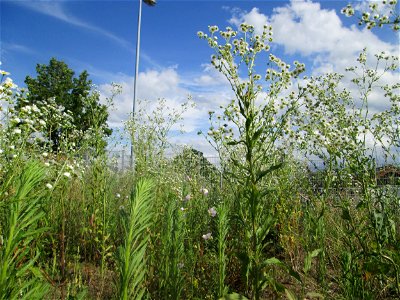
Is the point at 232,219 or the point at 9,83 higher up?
the point at 9,83

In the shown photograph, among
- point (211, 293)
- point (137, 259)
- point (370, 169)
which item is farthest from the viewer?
point (370, 169)

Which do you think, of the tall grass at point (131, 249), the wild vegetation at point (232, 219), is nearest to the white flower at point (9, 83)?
the wild vegetation at point (232, 219)

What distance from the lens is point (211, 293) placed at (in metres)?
2.52


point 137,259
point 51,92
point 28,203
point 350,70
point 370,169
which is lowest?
point 137,259

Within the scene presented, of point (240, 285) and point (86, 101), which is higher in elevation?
point (86, 101)

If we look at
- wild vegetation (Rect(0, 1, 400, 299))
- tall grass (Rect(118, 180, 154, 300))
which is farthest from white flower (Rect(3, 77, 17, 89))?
tall grass (Rect(118, 180, 154, 300))

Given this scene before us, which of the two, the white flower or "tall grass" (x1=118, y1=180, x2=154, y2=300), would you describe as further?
the white flower

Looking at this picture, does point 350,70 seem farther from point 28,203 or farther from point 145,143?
point 28,203

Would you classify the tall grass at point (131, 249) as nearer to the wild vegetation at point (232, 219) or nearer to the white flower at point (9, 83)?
the wild vegetation at point (232, 219)

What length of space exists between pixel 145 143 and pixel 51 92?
25.6 meters

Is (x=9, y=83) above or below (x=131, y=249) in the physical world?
above

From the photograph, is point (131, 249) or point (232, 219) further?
point (232, 219)

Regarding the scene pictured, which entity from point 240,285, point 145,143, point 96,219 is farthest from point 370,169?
point 145,143

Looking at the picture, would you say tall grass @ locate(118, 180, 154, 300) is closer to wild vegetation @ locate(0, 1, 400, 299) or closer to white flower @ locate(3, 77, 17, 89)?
wild vegetation @ locate(0, 1, 400, 299)
